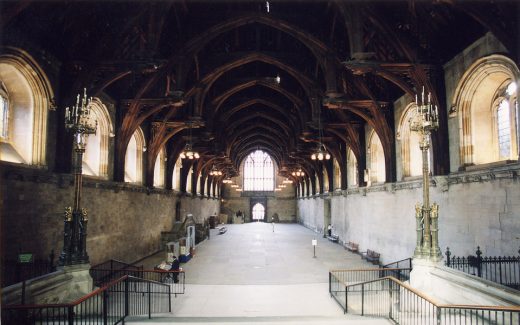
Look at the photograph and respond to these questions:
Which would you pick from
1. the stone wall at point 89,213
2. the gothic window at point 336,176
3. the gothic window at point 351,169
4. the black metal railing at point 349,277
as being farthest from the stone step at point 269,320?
the gothic window at point 336,176

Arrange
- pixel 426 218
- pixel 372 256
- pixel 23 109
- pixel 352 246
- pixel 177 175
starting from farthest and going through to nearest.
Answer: pixel 177 175
pixel 352 246
pixel 372 256
pixel 23 109
pixel 426 218

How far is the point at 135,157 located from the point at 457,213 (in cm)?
1549

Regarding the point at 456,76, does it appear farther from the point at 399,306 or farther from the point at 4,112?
the point at 4,112

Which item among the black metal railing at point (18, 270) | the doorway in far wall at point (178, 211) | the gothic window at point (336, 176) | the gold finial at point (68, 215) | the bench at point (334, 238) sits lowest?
the bench at point (334, 238)

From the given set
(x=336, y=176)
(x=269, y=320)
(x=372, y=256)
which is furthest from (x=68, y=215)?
(x=336, y=176)

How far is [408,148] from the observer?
16.1m

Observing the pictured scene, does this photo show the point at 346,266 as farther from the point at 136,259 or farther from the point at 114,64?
the point at 114,64

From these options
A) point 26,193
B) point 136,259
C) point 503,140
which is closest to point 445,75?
point 503,140

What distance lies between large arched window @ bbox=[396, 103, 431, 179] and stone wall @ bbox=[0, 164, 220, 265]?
1243cm

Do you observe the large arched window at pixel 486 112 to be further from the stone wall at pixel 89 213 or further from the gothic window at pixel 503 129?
the stone wall at pixel 89 213

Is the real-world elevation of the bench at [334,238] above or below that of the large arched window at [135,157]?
below

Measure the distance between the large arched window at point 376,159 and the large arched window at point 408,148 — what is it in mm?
3658

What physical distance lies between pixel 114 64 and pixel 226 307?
27.7 feet

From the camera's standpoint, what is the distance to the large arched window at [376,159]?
1991cm
